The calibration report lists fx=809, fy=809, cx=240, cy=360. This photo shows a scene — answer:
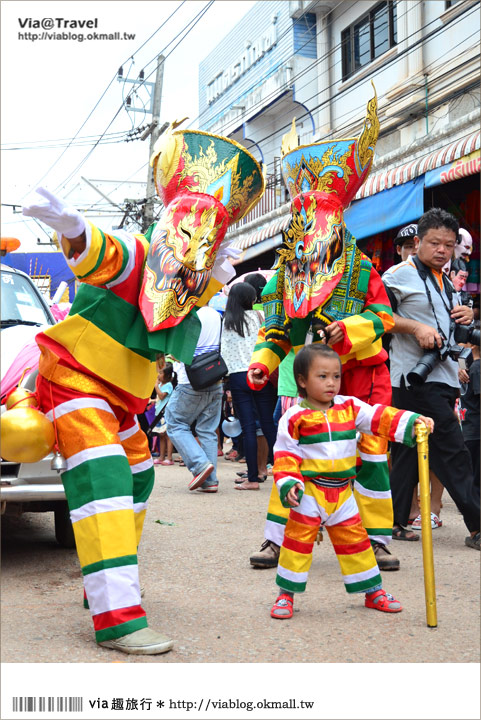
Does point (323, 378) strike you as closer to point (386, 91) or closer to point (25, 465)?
point (25, 465)

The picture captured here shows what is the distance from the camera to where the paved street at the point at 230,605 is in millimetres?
2963

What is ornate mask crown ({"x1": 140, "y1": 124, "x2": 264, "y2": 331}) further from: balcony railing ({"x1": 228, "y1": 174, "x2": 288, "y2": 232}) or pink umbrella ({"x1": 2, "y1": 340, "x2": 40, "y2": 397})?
balcony railing ({"x1": 228, "y1": 174, "x2": 288, "y2": 232})

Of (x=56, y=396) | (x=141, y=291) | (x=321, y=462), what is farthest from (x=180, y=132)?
(x=321, y=462)

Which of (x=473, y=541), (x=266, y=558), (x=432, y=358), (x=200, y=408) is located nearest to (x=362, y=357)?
(x=432, y=358)

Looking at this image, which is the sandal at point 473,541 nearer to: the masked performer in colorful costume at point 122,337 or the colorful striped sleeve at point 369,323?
the colorful striped sleeve at point 369,323

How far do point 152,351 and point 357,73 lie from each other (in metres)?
10.4

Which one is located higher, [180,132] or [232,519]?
[180,132]

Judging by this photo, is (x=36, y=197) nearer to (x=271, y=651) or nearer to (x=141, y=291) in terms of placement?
(x=141, y=291)

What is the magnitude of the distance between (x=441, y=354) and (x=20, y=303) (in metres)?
2.67

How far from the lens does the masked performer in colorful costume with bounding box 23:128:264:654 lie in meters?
2.91

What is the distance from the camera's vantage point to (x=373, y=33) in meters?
10.4

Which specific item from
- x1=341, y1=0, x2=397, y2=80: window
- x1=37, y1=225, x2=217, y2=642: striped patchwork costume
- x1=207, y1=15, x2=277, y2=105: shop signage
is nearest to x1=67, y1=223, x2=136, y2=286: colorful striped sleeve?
x1=37, y1=225, x2=217, y2=642: striped patchwork costume

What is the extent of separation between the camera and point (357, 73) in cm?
1235

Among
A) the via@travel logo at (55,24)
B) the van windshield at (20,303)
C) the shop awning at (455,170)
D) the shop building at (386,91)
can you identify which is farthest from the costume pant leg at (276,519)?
the shop awning at (455,170)
